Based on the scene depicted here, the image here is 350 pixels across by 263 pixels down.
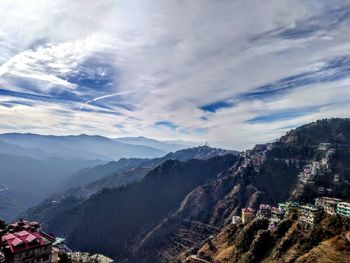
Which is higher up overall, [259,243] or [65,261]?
[65,261]

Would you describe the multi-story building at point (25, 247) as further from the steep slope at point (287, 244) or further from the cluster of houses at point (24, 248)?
the steep slope at point (287, 244)

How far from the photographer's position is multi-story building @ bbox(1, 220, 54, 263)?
54906 millimetres

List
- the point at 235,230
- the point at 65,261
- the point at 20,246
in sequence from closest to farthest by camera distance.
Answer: the point at 20,246 → the point at 65,261 → the point at 235,230

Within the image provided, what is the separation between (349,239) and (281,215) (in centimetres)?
4512

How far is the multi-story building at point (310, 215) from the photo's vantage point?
375 ft

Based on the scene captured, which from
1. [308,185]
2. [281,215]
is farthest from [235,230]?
[308,185]

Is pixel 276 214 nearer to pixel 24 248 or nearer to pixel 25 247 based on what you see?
pixel 25 247

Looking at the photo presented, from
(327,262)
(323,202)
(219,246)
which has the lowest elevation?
(219,246)

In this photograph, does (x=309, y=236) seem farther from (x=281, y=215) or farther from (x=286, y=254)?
(x=281, y=215)

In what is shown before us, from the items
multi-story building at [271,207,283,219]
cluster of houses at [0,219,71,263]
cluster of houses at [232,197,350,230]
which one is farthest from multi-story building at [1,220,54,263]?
multi-story building at [271,207,283,219]

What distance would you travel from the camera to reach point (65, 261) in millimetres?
70812

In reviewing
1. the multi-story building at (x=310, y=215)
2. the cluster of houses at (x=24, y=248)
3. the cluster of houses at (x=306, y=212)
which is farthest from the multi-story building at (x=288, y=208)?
the cluster of houses at (x=24, y=248)

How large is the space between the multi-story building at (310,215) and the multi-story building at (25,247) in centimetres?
8969

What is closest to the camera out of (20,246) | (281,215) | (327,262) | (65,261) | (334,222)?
(20,246)
